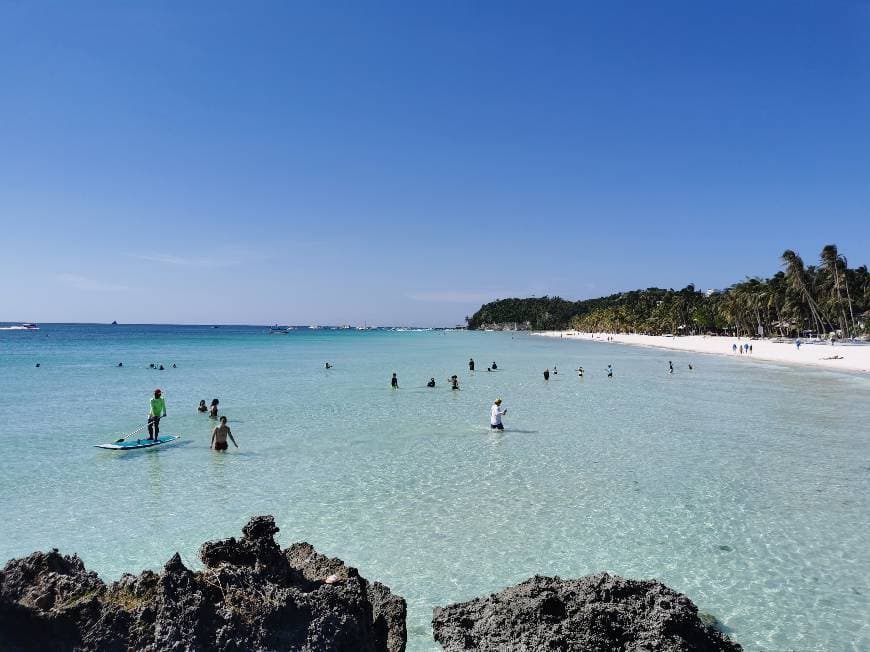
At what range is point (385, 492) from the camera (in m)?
13.1

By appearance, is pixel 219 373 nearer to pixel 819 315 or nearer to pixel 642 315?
pixel 819 315

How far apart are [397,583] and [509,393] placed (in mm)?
25625

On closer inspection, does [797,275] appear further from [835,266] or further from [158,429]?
[158,429]

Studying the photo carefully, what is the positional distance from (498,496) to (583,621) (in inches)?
318

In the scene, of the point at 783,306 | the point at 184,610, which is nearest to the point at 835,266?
the point at 783,306

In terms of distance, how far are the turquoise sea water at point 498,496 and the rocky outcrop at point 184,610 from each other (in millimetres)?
2818

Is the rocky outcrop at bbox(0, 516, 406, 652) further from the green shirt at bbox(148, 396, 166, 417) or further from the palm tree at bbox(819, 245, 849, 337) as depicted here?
the palm tree at bbox(819, 245, 849, 337)

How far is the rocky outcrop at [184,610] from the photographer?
409 cm

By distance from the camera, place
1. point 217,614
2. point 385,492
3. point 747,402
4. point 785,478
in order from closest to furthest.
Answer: point 217,614, point 385,492, point 785,478, point 747,402

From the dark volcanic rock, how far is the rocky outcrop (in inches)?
33.1

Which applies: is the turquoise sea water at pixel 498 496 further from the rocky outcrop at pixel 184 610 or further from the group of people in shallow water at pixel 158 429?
the rocky outcrop at pixel 184 610

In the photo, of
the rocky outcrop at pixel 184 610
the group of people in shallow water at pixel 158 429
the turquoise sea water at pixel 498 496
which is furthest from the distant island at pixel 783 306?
the rocky outcrop at pixel 184 610

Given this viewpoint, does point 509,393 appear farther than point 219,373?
No

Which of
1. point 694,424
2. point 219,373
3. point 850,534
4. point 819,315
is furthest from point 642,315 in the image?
point 850,534
